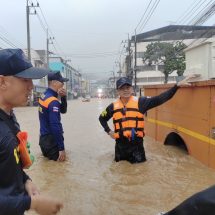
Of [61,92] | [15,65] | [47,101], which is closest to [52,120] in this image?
[47,101]

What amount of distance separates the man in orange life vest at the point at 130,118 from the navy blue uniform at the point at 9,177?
13.9 feet

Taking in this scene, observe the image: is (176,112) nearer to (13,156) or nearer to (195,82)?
(195,82)

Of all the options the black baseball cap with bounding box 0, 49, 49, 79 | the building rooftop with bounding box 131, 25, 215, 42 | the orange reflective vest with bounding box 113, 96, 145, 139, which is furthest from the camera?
the building rooftop with bounding box 131, 25, 215, 42

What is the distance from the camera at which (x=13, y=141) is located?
203cm

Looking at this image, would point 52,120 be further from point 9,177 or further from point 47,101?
point 9,177

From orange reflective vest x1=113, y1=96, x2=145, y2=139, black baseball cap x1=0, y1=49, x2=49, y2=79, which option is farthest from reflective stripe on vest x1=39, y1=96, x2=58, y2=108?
black baseball cap x1=0, y1=49, x2=49, y2=79

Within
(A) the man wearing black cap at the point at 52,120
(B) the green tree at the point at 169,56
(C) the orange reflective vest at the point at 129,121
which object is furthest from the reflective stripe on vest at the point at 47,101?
(B) the green tree at the point at 169,56

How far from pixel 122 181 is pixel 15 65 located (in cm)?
380

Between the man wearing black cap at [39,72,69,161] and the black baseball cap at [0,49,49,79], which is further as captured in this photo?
the man wearing black cap at [39,72,69,161]

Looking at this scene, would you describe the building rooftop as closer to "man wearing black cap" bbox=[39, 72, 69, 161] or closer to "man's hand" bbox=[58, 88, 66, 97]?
"man's hand" bbox=[58, 88, 66, 97]

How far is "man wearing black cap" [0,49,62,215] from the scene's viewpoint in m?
1.94

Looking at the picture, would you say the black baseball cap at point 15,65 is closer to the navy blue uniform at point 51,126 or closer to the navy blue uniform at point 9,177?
the navy blue uniform at point 9,177

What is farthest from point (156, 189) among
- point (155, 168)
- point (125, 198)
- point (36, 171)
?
point (36, 171)

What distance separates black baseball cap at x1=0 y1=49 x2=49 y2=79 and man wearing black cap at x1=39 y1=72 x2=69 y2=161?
14.2ft
